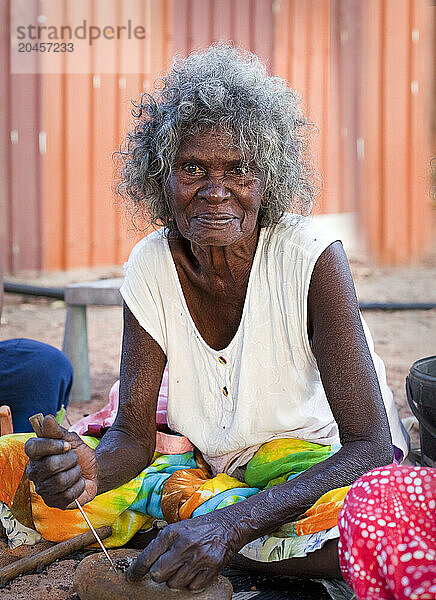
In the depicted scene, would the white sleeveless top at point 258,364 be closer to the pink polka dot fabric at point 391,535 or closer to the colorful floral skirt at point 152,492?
the colorful floral skirt at point 152,492

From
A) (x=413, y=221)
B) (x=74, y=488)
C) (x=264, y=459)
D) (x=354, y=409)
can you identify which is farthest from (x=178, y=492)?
(x=413, y=221)

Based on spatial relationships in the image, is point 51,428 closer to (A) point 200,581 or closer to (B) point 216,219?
(A) point 200,581

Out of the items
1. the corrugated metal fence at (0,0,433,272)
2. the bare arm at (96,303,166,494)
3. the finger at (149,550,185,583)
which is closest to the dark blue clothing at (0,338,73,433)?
the bare arm at (96,303,166,494)

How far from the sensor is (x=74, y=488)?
2.06 m

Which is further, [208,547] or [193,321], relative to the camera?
[193,321]

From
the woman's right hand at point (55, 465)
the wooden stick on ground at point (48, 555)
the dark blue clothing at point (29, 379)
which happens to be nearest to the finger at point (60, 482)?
the woman's right hand at point (55, 465)

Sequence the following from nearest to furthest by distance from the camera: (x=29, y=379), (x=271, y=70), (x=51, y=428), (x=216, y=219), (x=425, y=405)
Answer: (x=51, y=428)
(x=216, y=219)
(x=425, y=405)
(x=29, y=379)
(x=271, y=70)

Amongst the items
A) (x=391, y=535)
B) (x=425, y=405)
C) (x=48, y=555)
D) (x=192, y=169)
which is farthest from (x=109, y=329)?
(x=391, y=535)

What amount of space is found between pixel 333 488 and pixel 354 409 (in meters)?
0.22

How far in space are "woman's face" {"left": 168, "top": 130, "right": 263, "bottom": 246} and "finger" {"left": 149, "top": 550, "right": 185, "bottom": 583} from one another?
0.87 metres

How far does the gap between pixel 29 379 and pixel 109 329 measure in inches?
137

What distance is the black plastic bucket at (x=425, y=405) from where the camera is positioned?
9.22 ft

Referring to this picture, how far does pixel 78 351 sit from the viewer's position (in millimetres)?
4535

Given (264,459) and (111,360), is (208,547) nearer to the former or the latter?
(264,459)
